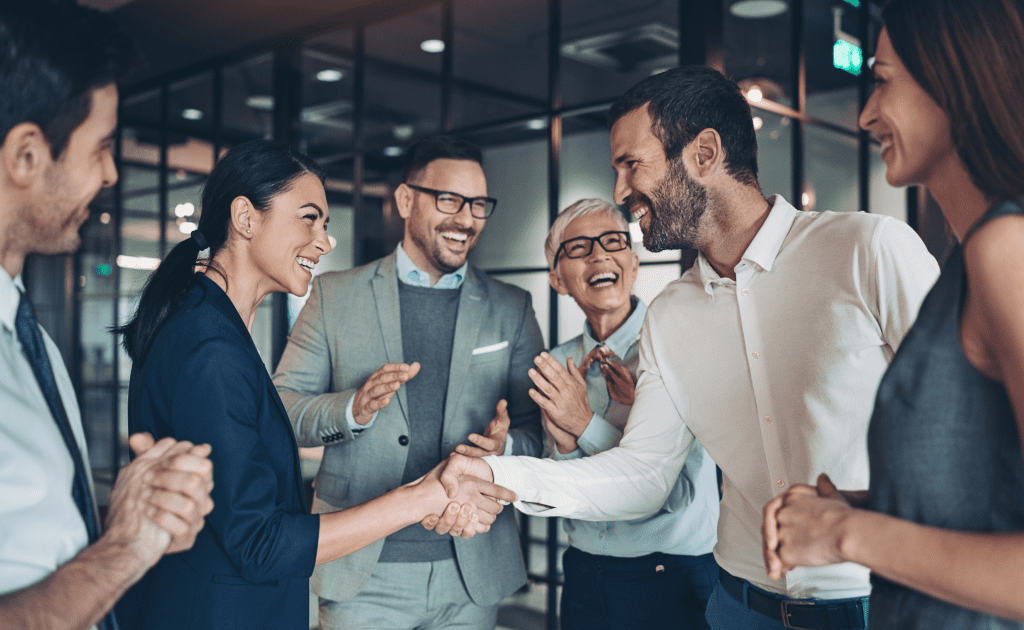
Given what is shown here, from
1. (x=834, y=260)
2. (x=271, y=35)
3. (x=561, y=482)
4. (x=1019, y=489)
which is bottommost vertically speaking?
(x=561, y=482)

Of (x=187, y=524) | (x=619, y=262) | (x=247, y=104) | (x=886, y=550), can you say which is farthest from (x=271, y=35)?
(x=886, y=550)

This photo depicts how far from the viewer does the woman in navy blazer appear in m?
1.40

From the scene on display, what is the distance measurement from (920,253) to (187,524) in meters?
1.37

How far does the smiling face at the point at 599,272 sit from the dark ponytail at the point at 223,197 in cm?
90

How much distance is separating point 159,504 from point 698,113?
55.0 inches

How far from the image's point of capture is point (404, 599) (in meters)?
2.13

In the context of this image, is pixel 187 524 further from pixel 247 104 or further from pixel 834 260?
pixel 247 104

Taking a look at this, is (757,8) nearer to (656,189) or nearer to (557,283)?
(557,283)

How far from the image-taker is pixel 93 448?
685 cm

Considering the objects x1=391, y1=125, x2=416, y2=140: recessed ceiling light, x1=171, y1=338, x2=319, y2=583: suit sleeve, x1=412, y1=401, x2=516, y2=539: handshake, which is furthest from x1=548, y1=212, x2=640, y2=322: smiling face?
x1=391, y1=125, x2=416, y2=140: recessed ceiling light

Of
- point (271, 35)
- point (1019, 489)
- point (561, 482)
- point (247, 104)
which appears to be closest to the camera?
point (1019, 489)

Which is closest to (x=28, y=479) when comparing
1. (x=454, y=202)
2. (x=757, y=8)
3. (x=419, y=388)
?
(x=419, y=388)

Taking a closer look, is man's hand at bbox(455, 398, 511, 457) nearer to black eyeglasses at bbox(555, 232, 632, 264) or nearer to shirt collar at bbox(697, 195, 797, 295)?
black eyeglasses at bbox(555, 232, 632, 264)

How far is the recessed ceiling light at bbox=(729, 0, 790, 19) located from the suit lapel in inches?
132
